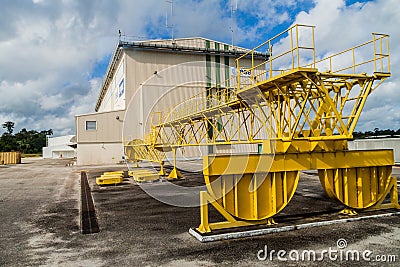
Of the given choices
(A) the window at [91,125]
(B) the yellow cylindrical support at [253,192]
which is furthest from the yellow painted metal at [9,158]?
(B) the yellow cylindrical support at [253,192]

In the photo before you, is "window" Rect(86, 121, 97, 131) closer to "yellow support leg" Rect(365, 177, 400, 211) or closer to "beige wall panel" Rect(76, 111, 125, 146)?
"beige wall panel" Rect(76, 111, 125, 146)

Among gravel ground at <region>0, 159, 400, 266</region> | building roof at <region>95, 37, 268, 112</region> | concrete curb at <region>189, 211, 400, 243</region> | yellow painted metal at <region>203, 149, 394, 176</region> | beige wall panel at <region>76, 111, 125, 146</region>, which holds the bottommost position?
gravel ground at <region>0, 159, 400, 266</region>

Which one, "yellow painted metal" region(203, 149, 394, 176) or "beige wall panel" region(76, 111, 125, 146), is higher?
"beige wall panel" region(76, 111, 125, 146)

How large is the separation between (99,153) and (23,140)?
272 feet

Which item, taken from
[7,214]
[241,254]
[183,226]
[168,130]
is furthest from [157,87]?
[241,254]

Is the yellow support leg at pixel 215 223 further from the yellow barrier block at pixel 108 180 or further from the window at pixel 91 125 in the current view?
the window at pixel 91 125

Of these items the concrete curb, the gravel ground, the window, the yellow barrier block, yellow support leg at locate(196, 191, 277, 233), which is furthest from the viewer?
the window

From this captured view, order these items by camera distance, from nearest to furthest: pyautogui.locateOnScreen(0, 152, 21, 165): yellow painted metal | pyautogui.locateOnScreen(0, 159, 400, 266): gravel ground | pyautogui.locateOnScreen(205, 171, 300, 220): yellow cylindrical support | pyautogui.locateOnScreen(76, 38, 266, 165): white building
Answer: pyautogui.locateOnScreen(0, 159, 400, 266): gravel ground < pyautogui.locateOnScreen(205, 171, 300, 220): yellow cylindrical support < pyautogui.locateOnScreen(76, 38, 266, 165): white building < pyautogui.locateOnScreen(0, 152, 21, 165): yellow painted metal

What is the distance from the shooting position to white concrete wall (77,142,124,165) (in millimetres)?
34781

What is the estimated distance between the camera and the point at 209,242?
22.2 ft

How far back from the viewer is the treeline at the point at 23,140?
306 feet

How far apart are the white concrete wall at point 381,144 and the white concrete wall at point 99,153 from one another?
2437cm

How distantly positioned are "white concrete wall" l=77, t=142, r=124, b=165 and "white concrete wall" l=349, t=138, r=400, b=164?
24.4 metres

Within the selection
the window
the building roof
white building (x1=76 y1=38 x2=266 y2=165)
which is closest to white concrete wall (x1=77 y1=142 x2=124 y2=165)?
white building (x1=76 y1=38 x2=266 y2=165)
